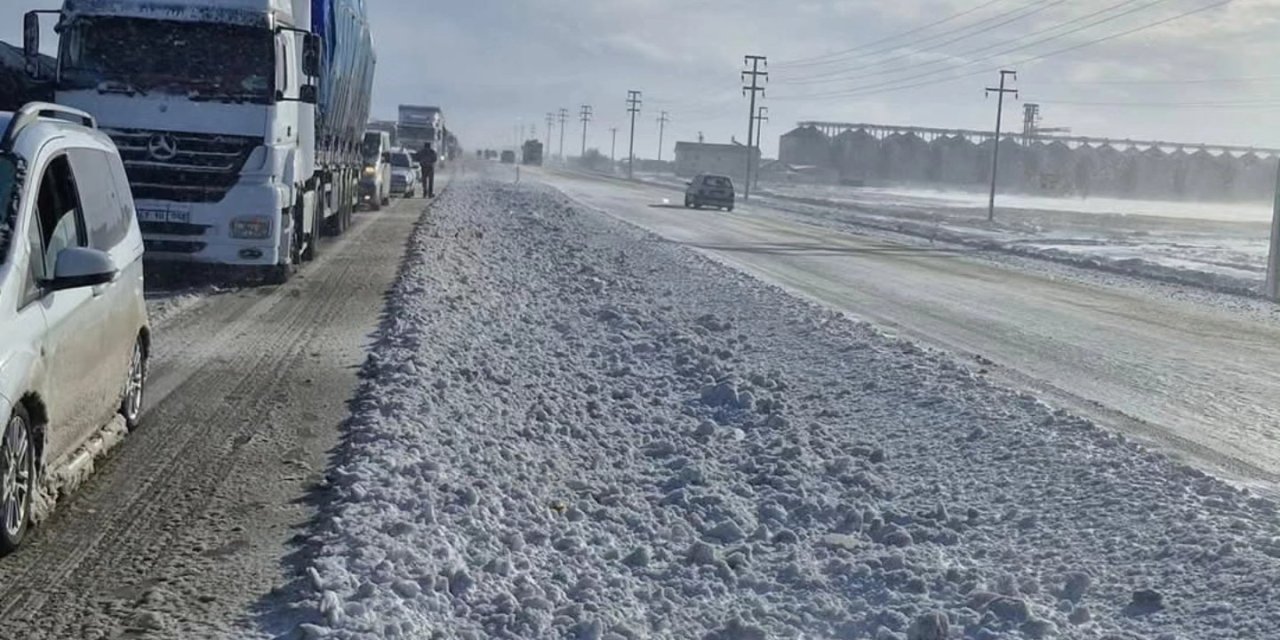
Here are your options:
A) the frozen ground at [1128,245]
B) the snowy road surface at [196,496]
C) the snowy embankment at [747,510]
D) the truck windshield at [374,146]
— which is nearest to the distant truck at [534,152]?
the frozen ground at [1128,245]

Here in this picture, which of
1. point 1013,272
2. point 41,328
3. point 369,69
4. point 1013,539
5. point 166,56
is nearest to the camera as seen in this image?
point 41,328

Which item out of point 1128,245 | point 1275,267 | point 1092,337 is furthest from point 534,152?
point 1092,337

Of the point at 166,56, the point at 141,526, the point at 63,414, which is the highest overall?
the point at 166,56

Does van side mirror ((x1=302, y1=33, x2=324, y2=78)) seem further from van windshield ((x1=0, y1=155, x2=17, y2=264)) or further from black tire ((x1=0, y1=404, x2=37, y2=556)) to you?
black tire ((x1=0, y1=404, x2=37, y2=556))

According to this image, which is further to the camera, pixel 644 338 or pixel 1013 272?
pixel 1013 272

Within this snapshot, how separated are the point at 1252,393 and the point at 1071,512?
587cm

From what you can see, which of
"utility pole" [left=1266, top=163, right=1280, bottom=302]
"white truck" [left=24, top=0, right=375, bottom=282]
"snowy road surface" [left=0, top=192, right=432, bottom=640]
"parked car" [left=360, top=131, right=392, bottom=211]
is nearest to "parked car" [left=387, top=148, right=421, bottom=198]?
"parked car" [left=360, top=131, right=392, bottom=211]

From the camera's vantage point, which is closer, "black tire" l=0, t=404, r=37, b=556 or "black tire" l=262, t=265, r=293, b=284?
"black tire" l=0, t=404, r=37, b=556

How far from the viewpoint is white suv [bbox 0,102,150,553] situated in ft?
19.3

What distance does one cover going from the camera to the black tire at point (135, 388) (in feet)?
27.3

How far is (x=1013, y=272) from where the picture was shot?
1085 inches

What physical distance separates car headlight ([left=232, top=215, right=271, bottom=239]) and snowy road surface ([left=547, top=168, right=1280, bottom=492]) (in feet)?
24.4

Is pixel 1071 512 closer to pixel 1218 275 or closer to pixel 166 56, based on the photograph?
pixel 166 56

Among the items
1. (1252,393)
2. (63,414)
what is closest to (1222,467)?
(1252,393)
